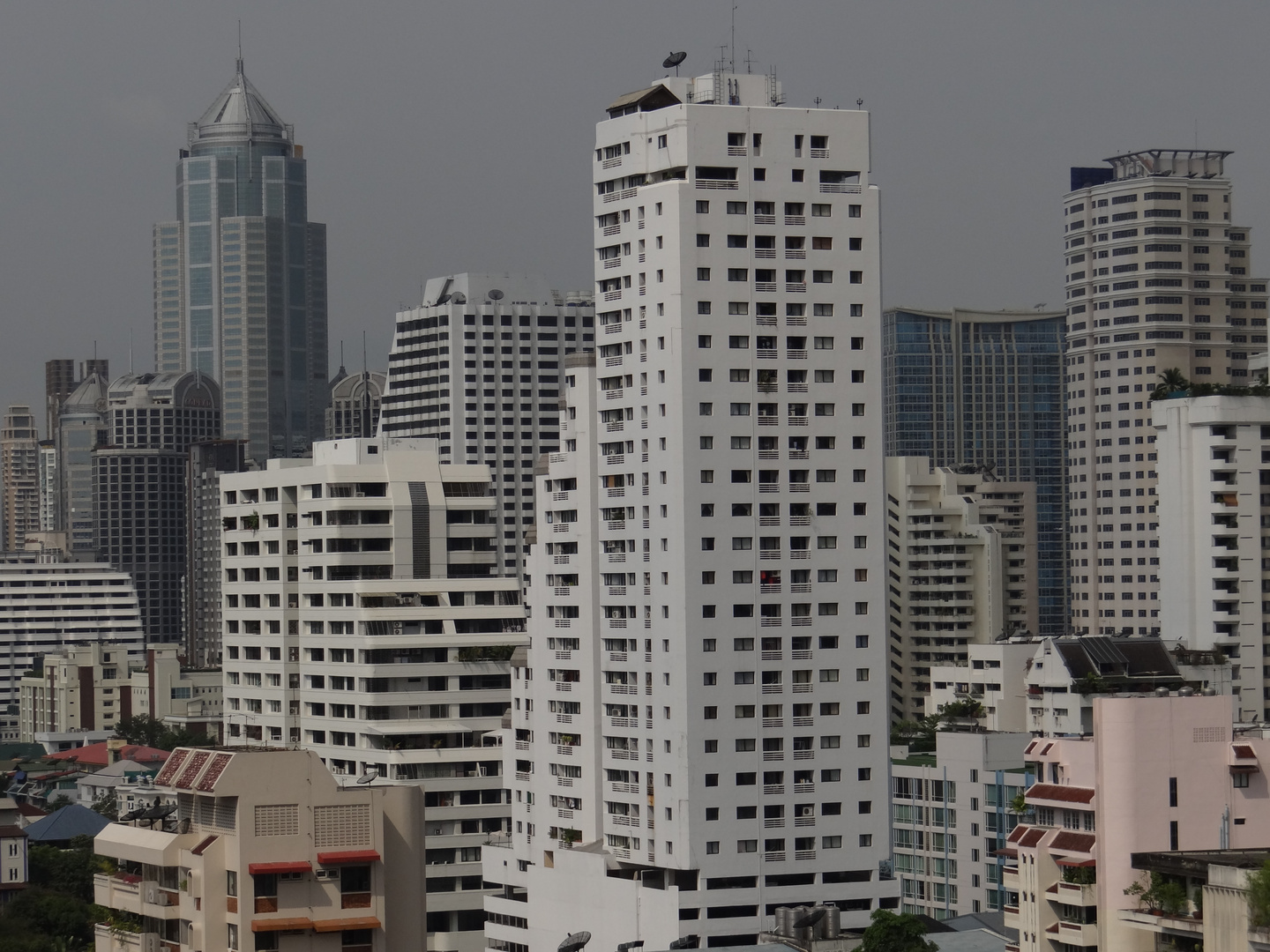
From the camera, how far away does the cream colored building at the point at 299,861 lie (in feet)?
313

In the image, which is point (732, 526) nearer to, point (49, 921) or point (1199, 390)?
point (49, 921)

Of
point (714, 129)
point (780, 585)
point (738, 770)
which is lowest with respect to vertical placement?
point (738, 770)

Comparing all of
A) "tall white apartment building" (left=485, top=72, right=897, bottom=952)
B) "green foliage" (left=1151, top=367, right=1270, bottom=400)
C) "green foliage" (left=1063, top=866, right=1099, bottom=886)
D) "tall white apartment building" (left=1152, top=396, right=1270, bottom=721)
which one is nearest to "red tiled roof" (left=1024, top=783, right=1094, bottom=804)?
"green foliage" (left=1063, top=866, right=1099, bottom=886)

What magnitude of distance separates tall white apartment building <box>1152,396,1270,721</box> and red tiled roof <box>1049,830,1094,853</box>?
88503 mm

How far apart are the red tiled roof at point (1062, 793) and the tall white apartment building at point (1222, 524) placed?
8680cm

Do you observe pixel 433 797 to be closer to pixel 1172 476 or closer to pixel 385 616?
pixel 385 616

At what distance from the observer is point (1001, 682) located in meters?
168

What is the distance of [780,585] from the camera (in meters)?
119

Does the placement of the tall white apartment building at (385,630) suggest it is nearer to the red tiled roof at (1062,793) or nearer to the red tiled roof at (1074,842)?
the red tiled roof at (1062,793)

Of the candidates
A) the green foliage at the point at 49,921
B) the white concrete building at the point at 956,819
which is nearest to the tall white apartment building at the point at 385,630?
the green foliage at the point at 49,921

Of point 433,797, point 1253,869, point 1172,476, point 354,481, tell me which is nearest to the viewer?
point 1253,869

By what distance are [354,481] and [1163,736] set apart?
241 feet

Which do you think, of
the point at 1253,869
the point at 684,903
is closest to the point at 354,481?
the point at 684,903

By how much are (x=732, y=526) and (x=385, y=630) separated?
1236 inches
